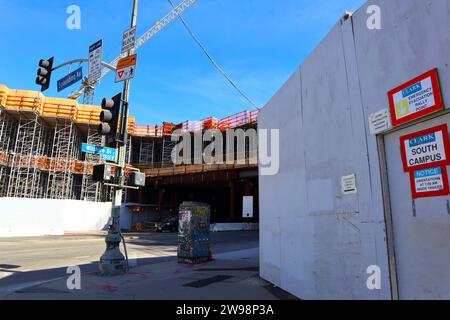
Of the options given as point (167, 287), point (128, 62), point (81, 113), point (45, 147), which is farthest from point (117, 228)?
point (45, 147)

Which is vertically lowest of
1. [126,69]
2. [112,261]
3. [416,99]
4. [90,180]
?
[112,261]

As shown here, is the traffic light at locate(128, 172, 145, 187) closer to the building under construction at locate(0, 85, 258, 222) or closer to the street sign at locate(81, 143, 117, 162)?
the street sign at locate(81, 143, 117, 162)

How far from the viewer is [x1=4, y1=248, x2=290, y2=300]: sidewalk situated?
7.58 m

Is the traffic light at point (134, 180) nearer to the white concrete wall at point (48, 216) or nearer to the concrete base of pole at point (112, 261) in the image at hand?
the concrete base of pole at point (112, 261)

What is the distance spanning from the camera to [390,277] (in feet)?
15.2

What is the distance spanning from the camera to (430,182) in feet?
13.5

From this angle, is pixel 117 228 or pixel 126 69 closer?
pixel 117 228

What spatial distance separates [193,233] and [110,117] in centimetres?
536

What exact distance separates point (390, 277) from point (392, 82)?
2538mm

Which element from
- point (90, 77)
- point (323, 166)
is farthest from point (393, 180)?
point (90, 77)

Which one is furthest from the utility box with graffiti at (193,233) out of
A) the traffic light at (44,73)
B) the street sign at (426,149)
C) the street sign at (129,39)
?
the street sign at (426,149)

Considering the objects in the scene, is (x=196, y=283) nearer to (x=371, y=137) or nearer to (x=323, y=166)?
(x=323, y=166)

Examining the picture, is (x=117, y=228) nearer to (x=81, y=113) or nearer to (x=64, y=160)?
(x=64, y=160)

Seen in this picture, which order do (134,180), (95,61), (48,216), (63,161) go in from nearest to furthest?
(134,180) → (95,61) → (48,216) → (63,161)
